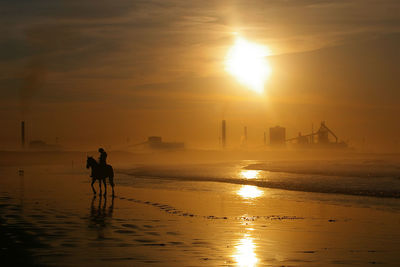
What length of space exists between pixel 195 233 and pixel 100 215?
18.3ft

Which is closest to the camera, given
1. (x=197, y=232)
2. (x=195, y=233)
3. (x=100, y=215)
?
(x=195, y=233)

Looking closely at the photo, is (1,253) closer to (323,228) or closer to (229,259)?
(229,259)

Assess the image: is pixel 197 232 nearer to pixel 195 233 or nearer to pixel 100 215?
pixel 195 233

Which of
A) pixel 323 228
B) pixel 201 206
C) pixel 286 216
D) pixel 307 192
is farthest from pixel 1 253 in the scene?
pixel 307 192

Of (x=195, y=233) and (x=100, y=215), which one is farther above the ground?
(x=100, y=215)

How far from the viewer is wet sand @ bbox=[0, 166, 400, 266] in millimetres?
12109

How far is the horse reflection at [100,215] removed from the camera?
1697cm

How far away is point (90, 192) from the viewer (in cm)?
3212

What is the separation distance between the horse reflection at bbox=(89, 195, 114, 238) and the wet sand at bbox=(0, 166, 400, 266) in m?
0.03

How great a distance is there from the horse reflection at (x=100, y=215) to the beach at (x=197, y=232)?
0.03 metres

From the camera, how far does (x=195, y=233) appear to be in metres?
16.0

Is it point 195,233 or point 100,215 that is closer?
point 195,233

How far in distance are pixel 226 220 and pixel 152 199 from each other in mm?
9240

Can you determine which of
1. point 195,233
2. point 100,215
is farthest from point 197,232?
point 100,215
